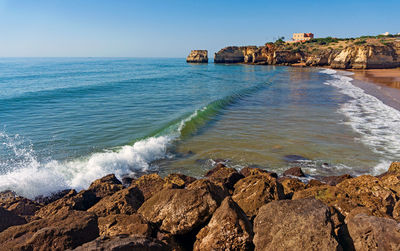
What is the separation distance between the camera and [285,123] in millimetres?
17094

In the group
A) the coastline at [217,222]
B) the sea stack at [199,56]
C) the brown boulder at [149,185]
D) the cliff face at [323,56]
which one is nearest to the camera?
the coastline at [217,222]

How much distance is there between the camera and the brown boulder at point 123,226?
14.3ft

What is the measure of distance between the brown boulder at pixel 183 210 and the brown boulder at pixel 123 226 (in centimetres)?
36

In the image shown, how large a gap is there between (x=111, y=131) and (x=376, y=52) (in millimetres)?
63294

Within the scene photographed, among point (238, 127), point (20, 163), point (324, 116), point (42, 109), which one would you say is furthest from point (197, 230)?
point (42, 109)

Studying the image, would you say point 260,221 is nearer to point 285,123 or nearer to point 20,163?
Result: point 20,163

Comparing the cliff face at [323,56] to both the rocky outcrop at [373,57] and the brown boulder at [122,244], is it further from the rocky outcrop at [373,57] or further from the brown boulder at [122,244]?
the brown boulder at [122,244]

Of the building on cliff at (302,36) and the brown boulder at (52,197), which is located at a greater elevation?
the building on cliff at (302,36)

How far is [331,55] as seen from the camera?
75.0 meters

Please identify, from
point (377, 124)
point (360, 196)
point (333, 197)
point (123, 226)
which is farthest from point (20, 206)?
point (377, 124)

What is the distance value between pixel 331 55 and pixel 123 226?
8298 centimetres

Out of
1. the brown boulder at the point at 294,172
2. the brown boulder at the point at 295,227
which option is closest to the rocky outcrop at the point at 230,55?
the brown boulder at the point at 294,172

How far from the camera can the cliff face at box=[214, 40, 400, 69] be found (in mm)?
59219

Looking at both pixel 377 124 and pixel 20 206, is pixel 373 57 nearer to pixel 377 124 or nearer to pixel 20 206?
pixel 377 124
